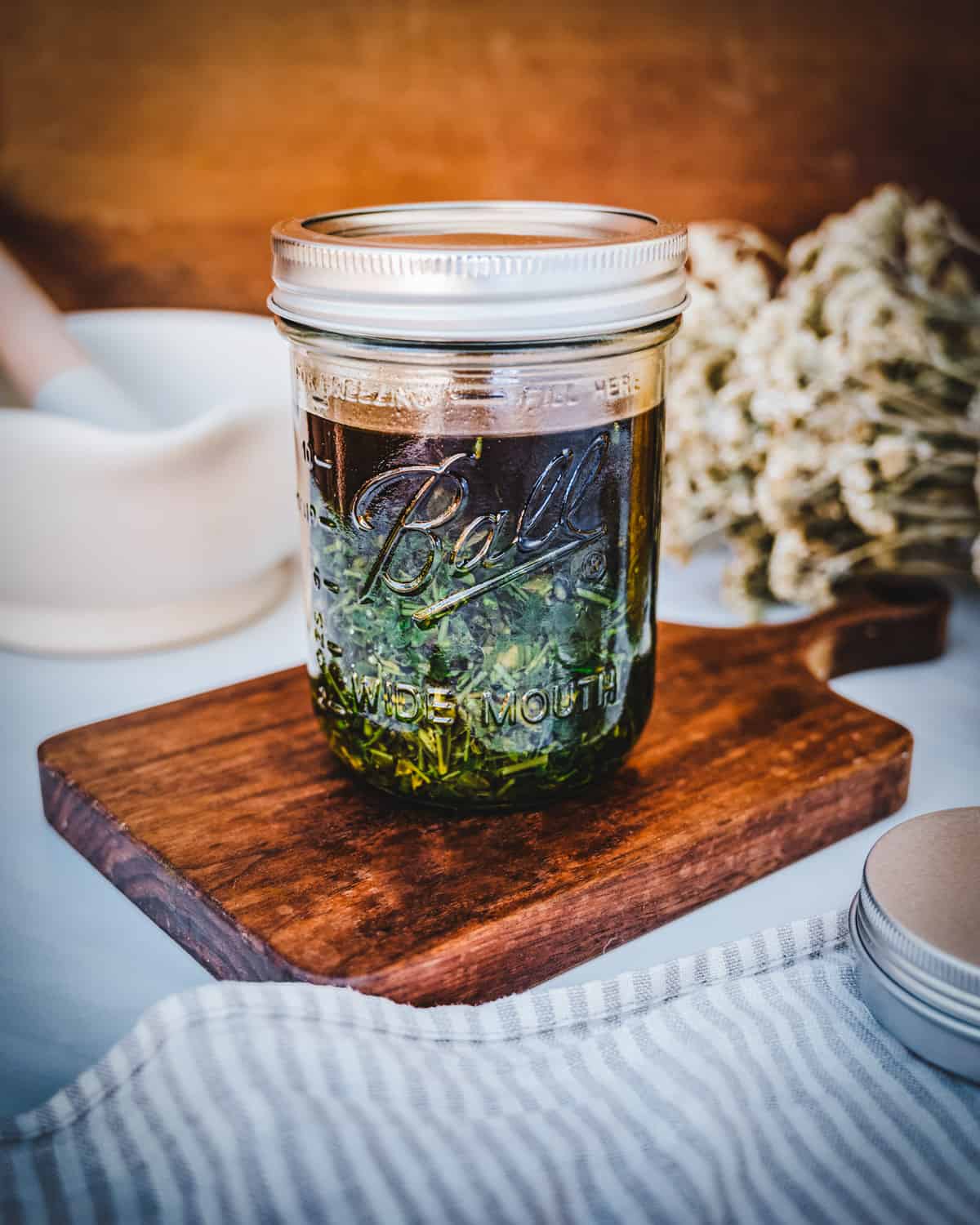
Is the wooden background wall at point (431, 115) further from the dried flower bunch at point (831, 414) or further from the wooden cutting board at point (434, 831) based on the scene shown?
the wooden cutting board at point (434, 831)

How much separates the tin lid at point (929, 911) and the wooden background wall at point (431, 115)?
89 centimetres

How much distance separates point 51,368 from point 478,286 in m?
0.52

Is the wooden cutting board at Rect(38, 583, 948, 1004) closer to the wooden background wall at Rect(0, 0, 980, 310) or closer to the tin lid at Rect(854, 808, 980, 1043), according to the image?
the tin lid at Rect(854, 808, 980, 1043)

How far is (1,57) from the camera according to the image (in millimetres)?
1202

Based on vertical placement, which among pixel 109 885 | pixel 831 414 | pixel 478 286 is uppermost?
pixel 478 286

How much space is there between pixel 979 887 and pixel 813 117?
0.96 m

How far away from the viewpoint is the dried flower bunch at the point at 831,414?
2.97ft

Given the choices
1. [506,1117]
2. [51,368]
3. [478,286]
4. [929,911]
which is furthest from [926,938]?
[51,368]

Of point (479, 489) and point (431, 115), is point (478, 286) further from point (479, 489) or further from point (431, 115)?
point (431, 115)

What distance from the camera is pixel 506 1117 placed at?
19.1 inches

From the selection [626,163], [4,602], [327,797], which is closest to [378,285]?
[327,797]

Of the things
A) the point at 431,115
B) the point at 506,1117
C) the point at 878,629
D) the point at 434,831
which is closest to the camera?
the point at 506,1117

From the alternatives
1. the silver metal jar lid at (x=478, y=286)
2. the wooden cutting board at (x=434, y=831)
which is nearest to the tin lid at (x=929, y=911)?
the wooden cutting board at (x=434, y=831)

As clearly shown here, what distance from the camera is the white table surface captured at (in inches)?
22.5
